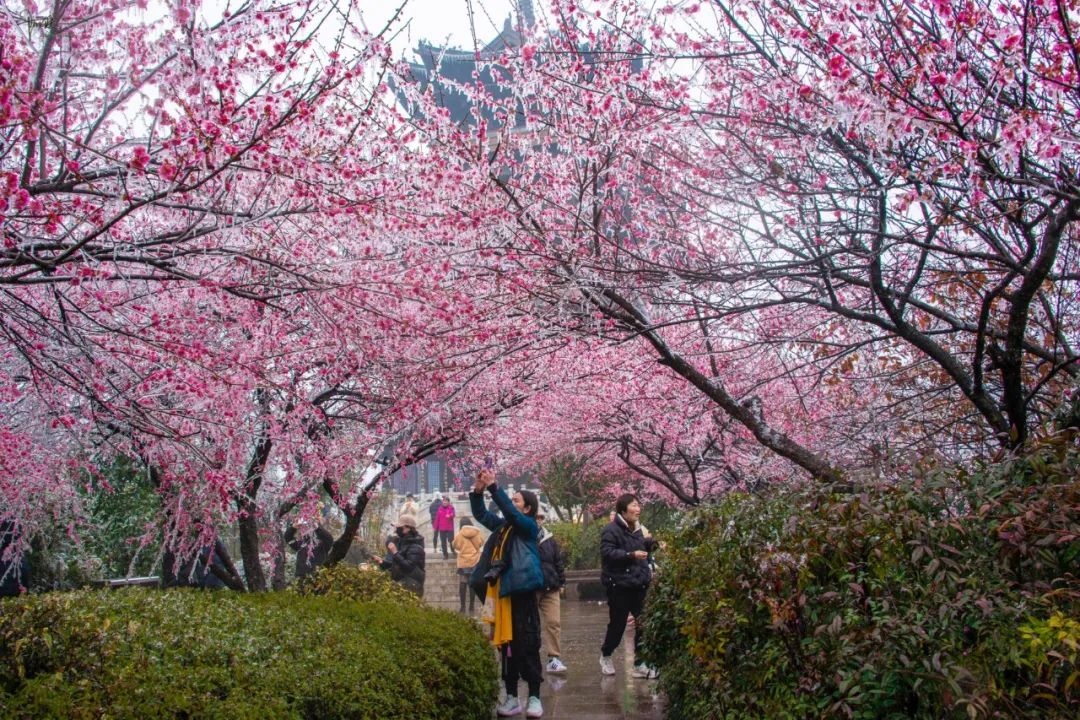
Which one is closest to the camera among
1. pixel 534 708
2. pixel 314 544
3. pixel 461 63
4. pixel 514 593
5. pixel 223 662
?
pixel 223 662

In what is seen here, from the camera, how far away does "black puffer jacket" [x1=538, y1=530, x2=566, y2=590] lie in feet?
28.2

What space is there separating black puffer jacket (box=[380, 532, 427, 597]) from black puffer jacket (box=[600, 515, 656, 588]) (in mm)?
4014

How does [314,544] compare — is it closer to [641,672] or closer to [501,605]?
[641,672]

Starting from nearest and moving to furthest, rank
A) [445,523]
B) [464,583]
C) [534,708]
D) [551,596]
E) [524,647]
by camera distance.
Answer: [534,708], [524,647], [551,596], [464,583], [445,523]

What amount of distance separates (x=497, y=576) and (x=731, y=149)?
12.4 ft

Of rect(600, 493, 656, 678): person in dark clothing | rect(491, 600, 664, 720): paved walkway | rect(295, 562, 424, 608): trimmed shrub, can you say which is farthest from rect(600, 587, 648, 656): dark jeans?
rect(295, 562, 424, 608): trimmed shrub

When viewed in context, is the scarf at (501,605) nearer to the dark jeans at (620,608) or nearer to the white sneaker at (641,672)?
the dark jeans at (620,608)

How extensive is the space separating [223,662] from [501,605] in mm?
3182

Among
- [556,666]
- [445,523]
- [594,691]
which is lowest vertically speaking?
[594,691]

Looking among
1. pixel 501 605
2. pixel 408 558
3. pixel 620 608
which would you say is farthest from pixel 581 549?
pixel 501 605

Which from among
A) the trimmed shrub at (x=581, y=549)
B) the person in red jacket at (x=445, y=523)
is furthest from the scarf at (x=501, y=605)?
the person in red jacket at (x=445, y=523)

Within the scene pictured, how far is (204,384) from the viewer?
20.2 ft

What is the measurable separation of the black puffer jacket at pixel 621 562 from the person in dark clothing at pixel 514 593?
60.2 inches

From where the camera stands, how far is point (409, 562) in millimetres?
12281
